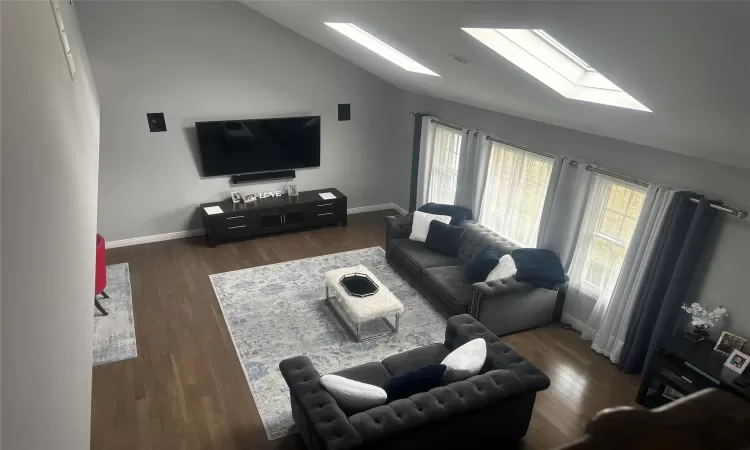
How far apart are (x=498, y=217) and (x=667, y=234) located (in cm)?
228

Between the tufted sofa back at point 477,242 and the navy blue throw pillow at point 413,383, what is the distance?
7.89ft

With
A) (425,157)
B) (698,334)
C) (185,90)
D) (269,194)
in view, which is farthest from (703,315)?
(185,90)

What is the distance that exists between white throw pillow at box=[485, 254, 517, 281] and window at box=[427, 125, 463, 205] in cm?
178

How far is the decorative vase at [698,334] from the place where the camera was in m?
3.76

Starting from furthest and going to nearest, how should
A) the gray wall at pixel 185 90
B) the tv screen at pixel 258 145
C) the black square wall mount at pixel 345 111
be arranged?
the black square wall mount at pixel 345 111, the tv screen at pixel 258 145, the gray wall at pixel 185 90

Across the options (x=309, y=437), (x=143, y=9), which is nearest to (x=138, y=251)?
(x=143, y=9)

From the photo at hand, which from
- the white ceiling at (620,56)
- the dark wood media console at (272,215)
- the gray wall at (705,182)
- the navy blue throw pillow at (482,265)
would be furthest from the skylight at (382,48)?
the dark wood media console at (272,215)

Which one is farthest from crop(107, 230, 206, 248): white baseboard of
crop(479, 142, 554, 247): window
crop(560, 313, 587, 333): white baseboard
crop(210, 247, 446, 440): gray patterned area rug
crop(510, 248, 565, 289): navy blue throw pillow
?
crop(560, 313, 587, 333): white baseboard

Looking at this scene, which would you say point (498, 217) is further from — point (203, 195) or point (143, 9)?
point (143, 9)

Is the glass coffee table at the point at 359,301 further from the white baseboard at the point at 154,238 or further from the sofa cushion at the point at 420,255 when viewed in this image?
the white baseboard at the point at 154,238

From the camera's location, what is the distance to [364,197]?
26.8 ft

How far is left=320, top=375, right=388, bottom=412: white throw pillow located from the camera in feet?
9.81

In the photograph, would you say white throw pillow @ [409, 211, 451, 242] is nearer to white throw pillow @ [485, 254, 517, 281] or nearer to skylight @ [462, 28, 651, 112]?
white throw pillow @ [485, 254, 517, 281]

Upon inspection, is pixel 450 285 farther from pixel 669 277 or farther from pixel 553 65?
pixel 553 65
